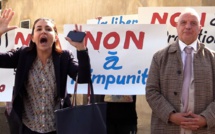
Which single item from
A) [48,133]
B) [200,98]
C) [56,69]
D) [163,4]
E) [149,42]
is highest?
[163,4]

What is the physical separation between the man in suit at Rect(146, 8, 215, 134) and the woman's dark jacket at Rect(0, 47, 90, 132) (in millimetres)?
604

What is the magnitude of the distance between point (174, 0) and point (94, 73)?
3.82m

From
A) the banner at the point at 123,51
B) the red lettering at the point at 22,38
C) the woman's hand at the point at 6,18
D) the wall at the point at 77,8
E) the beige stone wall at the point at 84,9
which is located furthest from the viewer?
the wall at the point at 77,8

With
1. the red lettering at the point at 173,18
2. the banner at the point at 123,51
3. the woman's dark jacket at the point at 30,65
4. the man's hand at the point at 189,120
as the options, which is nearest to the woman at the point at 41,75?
the woman's dark jacket at the point at 30,65

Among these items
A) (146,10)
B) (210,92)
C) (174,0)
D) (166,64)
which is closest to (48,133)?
(166,64)

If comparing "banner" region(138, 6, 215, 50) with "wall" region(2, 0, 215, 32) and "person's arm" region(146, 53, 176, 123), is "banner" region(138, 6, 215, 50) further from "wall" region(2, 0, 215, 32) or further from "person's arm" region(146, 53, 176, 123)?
"wall" region(2, 0, 215, 32)

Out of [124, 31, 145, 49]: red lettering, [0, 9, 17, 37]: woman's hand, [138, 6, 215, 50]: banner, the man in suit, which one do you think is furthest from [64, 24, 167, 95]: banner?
[0, 9, 17, 37]: woman's hand

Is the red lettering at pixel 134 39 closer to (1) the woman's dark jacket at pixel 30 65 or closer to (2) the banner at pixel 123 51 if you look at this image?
(2) the banner at pixel 123 51

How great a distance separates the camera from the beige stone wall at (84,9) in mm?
7912

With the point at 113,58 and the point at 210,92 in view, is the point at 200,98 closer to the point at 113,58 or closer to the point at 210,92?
the point at 210,92

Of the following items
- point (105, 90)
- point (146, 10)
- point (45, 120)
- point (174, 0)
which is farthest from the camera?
point (174, 0)

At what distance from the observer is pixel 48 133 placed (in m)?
3.43

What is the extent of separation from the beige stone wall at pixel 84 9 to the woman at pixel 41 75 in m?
4.42

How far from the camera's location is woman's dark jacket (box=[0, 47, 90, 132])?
11.3 ft
